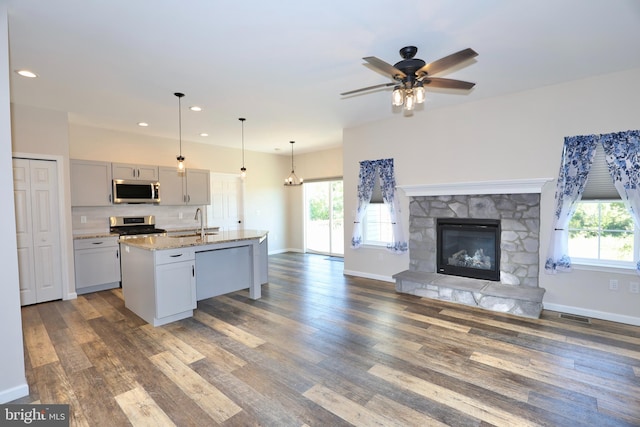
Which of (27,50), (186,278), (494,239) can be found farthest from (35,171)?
(494,239)

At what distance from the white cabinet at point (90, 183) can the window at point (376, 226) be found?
4551 mm

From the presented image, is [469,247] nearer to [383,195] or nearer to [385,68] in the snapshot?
[383,195]

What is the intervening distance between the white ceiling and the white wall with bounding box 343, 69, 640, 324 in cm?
23

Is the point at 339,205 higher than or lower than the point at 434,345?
higher

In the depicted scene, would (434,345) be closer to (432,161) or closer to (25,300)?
(432,161)

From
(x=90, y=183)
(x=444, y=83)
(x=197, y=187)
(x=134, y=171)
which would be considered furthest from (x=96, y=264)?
(x=444, y=83)

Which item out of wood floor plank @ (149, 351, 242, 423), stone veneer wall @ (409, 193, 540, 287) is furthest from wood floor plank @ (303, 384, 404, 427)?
stone veneer wall @ (409, 193, 540, 287)

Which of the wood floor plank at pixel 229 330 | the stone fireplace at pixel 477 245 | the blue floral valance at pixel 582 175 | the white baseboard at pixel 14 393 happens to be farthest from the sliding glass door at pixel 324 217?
the white baseboard at pixel 14 393

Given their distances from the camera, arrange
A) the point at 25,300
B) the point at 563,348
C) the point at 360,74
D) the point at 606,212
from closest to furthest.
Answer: the point at 563,348 < the point at 360,74 < the point at 606,212 < the point at 25,300

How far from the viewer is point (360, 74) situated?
3344 millimetres

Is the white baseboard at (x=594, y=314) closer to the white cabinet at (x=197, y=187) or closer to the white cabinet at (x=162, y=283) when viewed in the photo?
the white cabinet at (x=162, y=283)

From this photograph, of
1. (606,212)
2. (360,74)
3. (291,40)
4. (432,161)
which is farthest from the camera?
(432,161)

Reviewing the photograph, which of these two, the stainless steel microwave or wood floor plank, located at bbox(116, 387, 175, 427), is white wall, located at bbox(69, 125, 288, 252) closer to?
the stainless steel microwave

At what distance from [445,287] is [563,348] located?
1467mm
